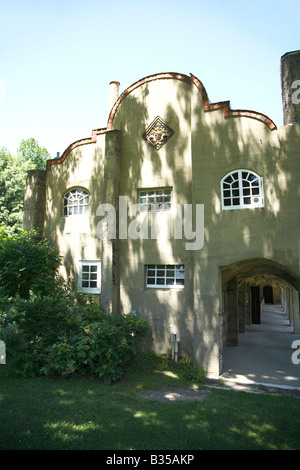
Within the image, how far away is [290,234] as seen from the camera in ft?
29.3

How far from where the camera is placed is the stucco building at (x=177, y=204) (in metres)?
9.35

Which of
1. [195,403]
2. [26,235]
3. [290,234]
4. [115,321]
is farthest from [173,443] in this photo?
[26,235]

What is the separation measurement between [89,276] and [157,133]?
590cm

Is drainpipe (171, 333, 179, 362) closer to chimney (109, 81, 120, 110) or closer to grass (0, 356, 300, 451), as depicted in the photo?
grass (0, 356, 300, 451)

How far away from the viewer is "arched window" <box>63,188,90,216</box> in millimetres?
12188

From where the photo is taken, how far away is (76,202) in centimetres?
1241

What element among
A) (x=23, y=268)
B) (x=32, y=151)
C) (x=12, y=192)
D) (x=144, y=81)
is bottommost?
(x=23, y=268)

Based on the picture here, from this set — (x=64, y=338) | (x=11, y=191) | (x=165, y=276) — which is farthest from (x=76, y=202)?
(x=11, y=191)

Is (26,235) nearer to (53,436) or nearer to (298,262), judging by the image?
(53,436)

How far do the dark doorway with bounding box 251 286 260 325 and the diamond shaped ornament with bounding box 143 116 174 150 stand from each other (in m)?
16.5

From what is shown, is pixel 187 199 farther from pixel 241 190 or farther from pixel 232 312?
pixel 232 312

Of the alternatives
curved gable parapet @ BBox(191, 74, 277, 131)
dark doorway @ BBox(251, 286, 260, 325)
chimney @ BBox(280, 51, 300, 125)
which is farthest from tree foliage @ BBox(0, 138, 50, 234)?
dark doorway @ BBox(251, 286, 260, 325)

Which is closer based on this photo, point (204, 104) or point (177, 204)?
point (204, 104)

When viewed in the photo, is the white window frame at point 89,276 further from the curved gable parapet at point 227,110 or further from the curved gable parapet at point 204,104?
the curved gable parapet at point 227,110
